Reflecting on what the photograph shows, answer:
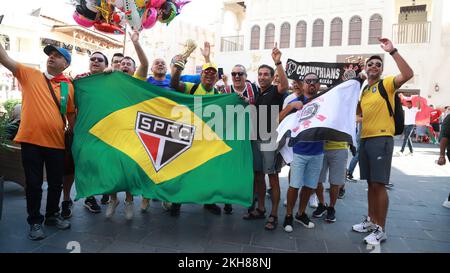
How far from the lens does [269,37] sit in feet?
76.4

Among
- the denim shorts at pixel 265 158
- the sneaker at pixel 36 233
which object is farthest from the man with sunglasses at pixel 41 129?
the denim shorts at pixel 265 158

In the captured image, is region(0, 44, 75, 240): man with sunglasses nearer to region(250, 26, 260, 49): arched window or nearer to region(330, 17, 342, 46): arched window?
region(330, 17, 342, 46): arched window

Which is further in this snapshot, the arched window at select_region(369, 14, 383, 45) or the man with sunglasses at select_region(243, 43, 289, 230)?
the arched window at select_region(369, 14, 383, 45)

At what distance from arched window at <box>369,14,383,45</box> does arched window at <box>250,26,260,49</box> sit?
24.9ft

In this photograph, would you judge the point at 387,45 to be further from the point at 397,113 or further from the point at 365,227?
the point at 365,227

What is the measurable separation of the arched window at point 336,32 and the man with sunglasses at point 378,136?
62.5 feet

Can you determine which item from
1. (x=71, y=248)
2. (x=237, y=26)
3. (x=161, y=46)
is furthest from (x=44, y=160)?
(x=161, y=46)

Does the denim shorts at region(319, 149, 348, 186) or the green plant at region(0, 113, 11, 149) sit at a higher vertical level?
the green plant at region(0, 113, 11, 149)

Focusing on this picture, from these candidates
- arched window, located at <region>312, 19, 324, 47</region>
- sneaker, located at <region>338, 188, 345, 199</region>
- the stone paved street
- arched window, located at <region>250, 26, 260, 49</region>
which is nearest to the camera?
the stone paved street

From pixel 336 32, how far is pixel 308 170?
65.0 feet

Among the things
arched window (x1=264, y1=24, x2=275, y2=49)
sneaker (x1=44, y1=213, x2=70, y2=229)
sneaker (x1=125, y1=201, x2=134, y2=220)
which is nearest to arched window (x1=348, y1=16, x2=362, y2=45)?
arched window (x1=264, y1=24, x2=275, y2=49)

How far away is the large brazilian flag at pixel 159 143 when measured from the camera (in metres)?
3.74

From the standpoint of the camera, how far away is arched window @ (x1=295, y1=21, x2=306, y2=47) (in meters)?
22.1
